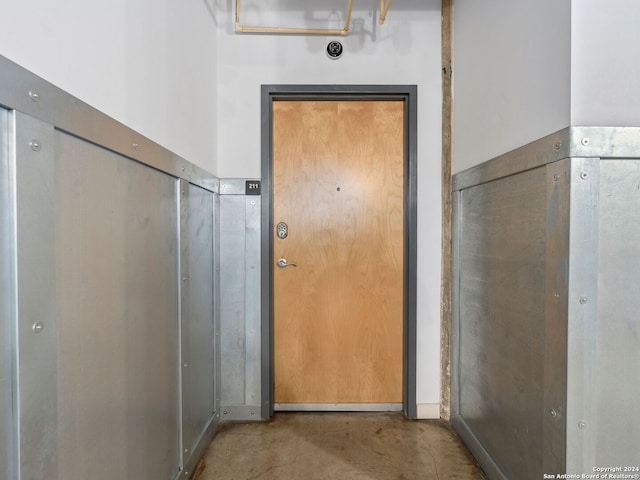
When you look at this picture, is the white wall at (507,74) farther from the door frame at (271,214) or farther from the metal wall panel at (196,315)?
the metal wall panel at (196,315)

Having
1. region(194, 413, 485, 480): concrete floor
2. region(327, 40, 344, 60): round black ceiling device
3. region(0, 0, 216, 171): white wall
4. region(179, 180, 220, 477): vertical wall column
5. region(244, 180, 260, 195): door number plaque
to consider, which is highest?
region(327, 40, 344, 60): round black ceiling device

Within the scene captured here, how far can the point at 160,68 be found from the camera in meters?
1.30

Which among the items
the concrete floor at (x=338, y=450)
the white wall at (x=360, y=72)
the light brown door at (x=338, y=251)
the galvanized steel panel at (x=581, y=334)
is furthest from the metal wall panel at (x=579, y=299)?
the light brown door at (x=338, y=251)

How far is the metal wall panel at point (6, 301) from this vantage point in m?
0.63

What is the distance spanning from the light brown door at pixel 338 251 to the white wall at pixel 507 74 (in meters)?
0.42

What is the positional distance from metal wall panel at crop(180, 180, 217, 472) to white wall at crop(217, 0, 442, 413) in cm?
46

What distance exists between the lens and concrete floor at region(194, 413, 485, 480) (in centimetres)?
162

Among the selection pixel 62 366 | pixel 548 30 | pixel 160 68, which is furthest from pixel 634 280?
pixel 160 68

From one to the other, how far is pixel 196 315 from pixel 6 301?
1.06 meters

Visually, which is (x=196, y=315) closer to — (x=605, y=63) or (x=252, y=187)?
(x=252, y=187)

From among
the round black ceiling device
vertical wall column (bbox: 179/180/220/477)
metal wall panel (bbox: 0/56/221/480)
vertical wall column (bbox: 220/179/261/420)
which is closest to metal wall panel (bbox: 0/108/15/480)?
metal wall panel (bbox: 0/56/221/480)

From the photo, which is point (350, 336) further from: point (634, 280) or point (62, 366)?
point (62, 366)

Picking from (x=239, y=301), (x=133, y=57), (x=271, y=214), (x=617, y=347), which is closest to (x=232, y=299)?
(x=239, y=301)

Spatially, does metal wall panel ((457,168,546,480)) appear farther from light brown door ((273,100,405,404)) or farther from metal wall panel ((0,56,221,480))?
metal wall panel ((0,56,221,480))
